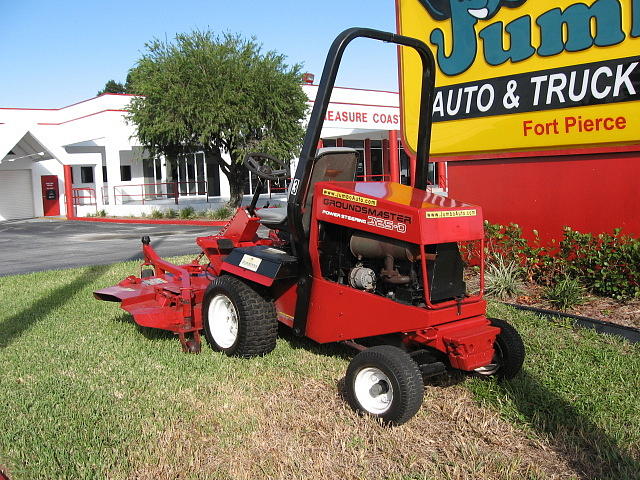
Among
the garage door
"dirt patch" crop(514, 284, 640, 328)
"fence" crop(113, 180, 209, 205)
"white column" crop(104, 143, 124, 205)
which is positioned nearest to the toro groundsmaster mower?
"dirt patch" crop(514, 284, 640, 328)

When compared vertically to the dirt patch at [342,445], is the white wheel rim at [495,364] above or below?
above

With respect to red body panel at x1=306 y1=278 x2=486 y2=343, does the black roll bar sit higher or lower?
higher

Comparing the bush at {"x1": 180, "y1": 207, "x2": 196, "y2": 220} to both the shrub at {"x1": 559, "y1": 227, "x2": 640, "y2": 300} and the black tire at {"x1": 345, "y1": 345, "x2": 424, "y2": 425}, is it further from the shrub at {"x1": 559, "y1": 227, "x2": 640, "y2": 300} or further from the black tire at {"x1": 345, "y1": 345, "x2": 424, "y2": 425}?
the black tire at {"x1": 345, "y1": 345, "x2": 424, "y2": 425}

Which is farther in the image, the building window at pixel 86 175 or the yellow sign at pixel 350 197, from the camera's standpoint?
the building window at pixel 86 175

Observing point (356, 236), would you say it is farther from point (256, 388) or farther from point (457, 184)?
point (457, 184)

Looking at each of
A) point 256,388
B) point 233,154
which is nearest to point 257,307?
point 256,388

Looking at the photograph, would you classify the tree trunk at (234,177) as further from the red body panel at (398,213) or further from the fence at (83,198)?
the red body panel at (398,213)

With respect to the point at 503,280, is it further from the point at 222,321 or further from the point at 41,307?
the point at 41,307

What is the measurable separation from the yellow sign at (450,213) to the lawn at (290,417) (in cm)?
120

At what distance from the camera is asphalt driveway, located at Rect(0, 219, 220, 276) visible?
11.5 metres

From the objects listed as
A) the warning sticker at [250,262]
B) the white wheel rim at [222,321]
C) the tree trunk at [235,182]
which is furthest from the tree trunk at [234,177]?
the warning sticker at [250,262]

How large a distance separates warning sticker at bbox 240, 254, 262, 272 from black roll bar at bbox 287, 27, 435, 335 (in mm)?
375

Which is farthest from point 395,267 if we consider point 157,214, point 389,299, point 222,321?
point 157,214

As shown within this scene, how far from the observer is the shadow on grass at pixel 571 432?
3.07 metres
